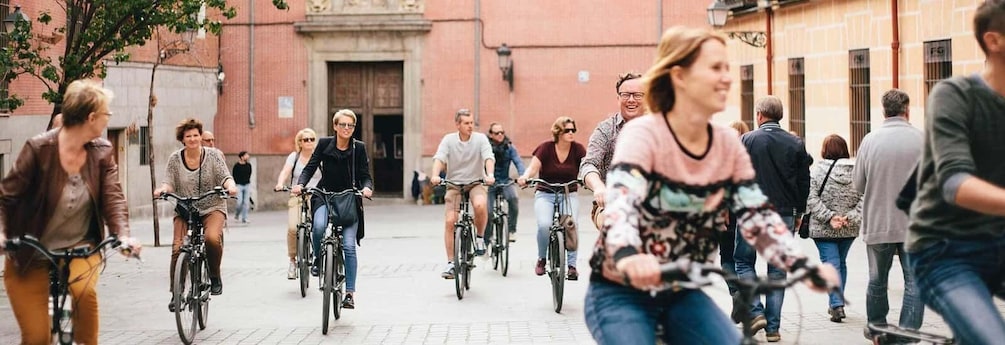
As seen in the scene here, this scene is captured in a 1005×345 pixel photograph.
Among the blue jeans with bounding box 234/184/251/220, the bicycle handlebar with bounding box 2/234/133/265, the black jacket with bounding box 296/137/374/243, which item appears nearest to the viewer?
the bicycle handlebar with bounding box 2/234/133/265

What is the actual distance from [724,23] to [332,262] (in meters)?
14.4

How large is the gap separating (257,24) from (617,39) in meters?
8.61

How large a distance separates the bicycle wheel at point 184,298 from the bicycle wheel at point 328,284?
911mm

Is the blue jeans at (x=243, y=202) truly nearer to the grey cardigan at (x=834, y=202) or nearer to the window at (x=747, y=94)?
the window at (x=747, y=94)

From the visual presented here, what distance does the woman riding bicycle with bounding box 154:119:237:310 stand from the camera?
10852 millimetres

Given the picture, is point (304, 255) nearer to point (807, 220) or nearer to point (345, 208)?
point (345, 208)

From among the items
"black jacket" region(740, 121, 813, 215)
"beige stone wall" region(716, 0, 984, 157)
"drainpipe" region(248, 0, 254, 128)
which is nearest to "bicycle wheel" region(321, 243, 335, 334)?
"black jacket" region(740, 121, 813, 215)

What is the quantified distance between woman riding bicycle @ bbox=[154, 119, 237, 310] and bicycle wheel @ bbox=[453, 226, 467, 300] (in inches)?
88.8

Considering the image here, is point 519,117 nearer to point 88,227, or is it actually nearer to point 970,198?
point 88,227

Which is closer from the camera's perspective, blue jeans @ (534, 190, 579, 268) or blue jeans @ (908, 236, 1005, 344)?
blue jeans @ (908, 236, 1005, 344)

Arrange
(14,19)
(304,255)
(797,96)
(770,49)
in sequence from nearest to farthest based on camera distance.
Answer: (304,255) < (14,19) < (797,96) < (770,49)

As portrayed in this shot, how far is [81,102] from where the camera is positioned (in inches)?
248

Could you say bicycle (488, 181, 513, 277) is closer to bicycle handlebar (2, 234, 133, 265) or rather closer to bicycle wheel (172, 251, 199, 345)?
bicycle wheel (172, 251, 199, 345)

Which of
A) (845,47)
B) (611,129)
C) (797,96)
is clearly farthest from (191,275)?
(797,96)
